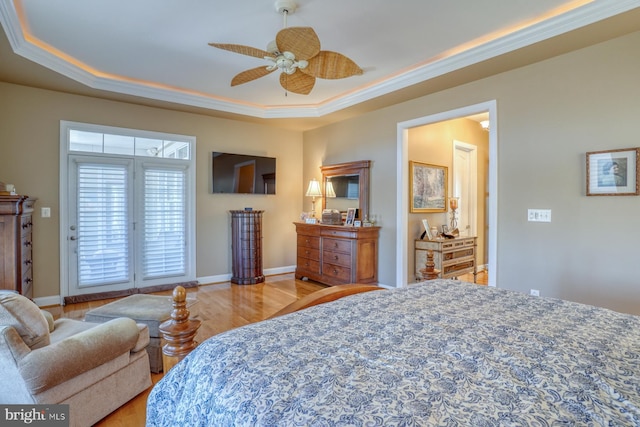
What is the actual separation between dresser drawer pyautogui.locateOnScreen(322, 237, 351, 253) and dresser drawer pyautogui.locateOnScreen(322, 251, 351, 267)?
0.19ft

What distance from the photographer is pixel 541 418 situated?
812 mm

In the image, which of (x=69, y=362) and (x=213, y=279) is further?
(x=213, y=279)

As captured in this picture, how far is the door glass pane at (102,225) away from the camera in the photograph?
429cm

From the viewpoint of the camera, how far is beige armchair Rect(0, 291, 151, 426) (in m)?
1.55

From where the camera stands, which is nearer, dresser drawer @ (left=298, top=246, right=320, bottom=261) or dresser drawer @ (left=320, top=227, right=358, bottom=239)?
dresser drawer @ (left=320, top=227, right=358, bottom=239)

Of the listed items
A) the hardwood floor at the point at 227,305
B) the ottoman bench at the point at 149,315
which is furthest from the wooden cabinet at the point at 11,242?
the ottoman bench at the point at 149,315

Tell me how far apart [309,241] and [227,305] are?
1.78 meters

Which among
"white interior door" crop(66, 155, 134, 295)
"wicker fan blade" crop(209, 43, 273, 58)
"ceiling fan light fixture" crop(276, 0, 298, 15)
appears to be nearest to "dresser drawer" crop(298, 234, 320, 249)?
"white interior door" crop(66, 155, 134, 295)

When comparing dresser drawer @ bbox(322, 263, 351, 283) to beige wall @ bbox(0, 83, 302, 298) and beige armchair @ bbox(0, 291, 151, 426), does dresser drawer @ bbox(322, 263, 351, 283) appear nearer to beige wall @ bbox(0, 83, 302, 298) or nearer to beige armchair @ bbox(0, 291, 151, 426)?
beige wall @ bbox(0, 83, 302, 298)

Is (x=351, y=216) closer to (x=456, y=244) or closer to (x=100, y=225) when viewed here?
(x=456, y=244)

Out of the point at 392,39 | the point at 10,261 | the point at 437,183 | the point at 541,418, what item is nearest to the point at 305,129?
the point at 437,183

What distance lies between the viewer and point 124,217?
4.55 meters

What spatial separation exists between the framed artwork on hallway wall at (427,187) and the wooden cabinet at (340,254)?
757mm

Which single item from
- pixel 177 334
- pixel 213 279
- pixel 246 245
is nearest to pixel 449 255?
pixel 246 245
